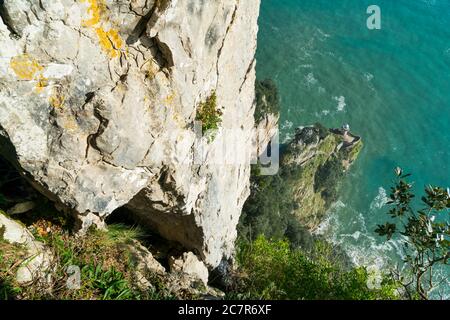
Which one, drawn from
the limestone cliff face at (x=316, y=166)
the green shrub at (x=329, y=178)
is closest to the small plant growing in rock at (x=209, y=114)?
the limestone cliff face at (x=316, y=166)

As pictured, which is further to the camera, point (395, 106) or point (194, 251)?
point (395, 106)

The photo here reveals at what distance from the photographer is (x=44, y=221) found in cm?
1014

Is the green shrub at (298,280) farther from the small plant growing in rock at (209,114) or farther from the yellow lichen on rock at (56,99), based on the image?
the yellow lichen on rock at (56,99)

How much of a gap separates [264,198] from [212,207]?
28.0m

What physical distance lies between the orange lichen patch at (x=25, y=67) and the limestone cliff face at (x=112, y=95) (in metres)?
0.02

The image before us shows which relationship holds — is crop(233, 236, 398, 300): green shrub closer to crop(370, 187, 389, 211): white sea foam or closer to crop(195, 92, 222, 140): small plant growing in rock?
crop(195, 92, 222, 140): small plant growing in rock

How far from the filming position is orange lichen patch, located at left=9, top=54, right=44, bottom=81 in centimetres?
698

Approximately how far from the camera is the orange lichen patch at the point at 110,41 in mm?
7988

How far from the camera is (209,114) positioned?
38.2 feet

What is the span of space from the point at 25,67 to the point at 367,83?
63.4m
